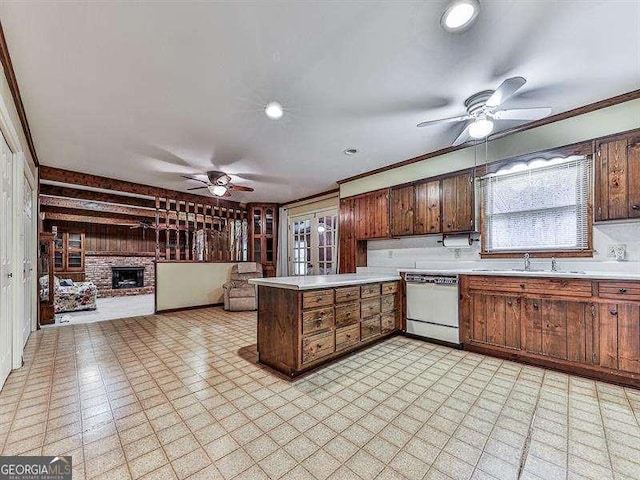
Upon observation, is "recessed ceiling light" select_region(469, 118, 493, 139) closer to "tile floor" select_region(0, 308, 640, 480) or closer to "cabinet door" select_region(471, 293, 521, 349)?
"cabinet door" select_region(471, 293, 521, 349)

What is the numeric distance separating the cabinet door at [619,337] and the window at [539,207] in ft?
2.47

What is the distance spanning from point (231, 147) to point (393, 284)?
113 inches

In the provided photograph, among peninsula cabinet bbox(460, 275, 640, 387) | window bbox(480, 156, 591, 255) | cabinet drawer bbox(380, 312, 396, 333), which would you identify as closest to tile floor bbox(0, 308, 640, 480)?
A: peninsula cabinet bbox(460, 275, 640, 387)

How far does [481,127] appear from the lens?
8.93 feet

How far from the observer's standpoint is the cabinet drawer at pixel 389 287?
3.65 meters

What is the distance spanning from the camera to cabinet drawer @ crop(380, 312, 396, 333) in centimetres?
361

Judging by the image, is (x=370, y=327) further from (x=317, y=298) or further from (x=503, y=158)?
(x=503, y=158)

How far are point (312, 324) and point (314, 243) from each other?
155 inches

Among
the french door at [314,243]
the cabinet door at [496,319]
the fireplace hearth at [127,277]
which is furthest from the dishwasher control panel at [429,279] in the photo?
the fireplace hearth at [127,277]

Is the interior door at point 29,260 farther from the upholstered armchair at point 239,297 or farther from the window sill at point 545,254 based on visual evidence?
the window sill at point 545,254

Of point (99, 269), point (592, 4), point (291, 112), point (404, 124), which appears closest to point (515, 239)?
point (404, 124)

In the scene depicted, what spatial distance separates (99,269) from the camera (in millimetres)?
8820

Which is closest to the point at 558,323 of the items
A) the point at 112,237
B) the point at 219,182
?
the point at 219,182

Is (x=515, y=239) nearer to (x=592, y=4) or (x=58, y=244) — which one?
(x=592, y=4)
